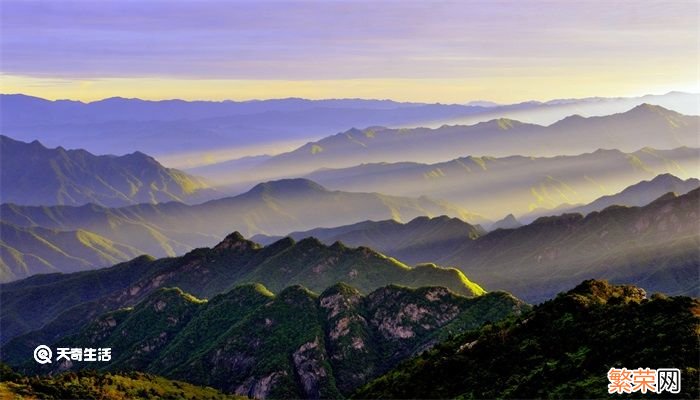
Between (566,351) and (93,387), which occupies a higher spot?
(566,351)

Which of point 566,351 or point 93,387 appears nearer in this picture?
point 566,351

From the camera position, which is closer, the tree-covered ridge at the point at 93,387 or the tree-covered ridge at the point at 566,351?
the tree-covered ridge at the point at 566,351

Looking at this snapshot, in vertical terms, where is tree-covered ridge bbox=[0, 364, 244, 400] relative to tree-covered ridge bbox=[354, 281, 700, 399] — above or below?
below

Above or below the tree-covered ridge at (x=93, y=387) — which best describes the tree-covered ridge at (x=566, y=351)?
above

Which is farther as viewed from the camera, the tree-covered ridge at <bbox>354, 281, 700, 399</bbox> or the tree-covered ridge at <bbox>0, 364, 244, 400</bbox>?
the tree-covered ridge at <bbox>0, 364, 244, 400</bbox>
